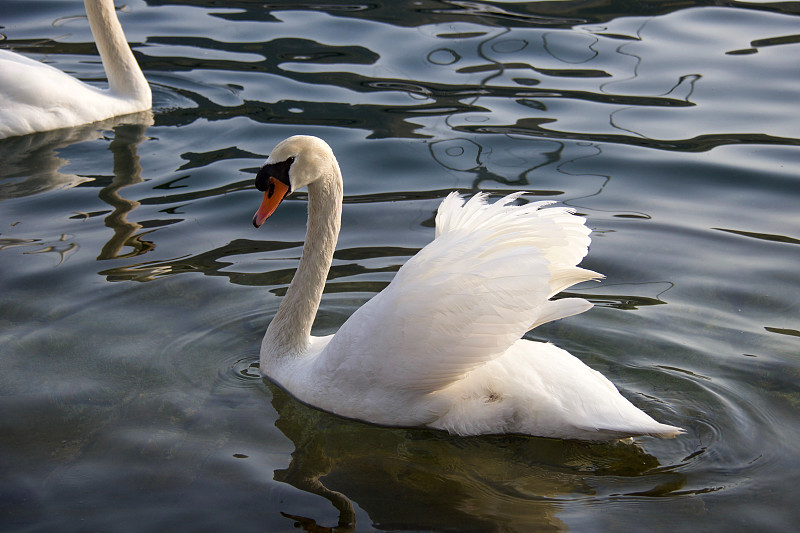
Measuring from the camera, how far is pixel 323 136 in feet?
26.9

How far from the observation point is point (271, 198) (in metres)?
4.66

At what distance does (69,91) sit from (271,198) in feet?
14.3

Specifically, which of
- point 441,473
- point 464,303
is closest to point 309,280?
point 464,303

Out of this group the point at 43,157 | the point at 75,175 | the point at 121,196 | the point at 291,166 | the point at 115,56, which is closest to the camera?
the point at 291,166

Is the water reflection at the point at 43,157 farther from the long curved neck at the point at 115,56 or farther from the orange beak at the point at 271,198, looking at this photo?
the orange beak at the point at 271,198

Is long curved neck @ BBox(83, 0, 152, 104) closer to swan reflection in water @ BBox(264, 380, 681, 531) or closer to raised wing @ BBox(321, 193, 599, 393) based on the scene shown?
swan reflection in water @ BBox(264, 380, 681, 531)

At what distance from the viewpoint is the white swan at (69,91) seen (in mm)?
7984

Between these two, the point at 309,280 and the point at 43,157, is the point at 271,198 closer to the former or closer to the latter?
the point at 309,280

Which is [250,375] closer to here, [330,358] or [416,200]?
[330,358]

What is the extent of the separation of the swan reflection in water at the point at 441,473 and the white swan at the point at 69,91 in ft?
15.5

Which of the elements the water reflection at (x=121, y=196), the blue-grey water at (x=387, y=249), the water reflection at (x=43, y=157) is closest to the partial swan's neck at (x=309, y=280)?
the blue-grey water at (x=387, y=249)

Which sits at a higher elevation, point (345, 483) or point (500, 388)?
point (500, 388)

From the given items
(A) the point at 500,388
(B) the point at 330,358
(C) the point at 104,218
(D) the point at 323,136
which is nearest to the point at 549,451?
(A) the point at 500,388

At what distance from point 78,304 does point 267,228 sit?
1560 millimetres
